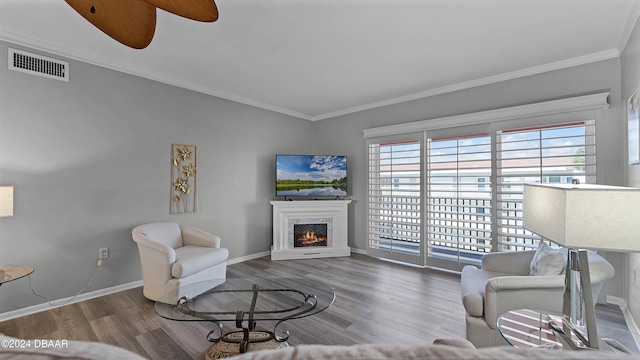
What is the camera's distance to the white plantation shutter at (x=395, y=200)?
421 centimetres

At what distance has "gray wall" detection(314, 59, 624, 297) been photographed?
9.25ft

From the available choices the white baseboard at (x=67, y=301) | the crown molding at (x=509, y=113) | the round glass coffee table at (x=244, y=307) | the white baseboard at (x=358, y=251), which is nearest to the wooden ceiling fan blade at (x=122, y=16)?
the round glass coffee table at (x=244, y=307)

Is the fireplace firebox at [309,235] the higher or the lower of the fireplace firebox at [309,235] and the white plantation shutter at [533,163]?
the lower

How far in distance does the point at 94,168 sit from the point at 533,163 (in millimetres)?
4886

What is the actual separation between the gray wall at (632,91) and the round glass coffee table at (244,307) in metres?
2.54

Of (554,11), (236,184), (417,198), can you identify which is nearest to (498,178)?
(417,198)

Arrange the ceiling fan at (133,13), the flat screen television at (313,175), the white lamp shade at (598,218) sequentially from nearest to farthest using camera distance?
1. the white lamp shade at (598,218)
2. the ceiling fan at (133,13)
3. the flat screen television at (313,175)

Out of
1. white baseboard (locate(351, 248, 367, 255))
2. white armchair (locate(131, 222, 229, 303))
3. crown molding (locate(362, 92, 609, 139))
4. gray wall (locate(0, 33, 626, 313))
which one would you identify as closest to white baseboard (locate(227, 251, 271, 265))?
gray wall (locate(0, 33, 626, 313))

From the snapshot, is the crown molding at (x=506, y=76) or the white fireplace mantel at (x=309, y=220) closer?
the crown molding at (x=506, y=76)

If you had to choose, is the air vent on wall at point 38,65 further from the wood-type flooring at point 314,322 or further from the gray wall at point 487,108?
the gray wall at point 487,108

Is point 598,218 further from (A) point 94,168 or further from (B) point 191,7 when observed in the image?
(A) point 94,168

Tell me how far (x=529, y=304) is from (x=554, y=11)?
227cm

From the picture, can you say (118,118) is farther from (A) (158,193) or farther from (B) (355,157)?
(B) (355,157)

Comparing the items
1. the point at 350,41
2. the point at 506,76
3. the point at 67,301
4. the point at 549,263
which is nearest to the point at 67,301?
the point at 67,301
